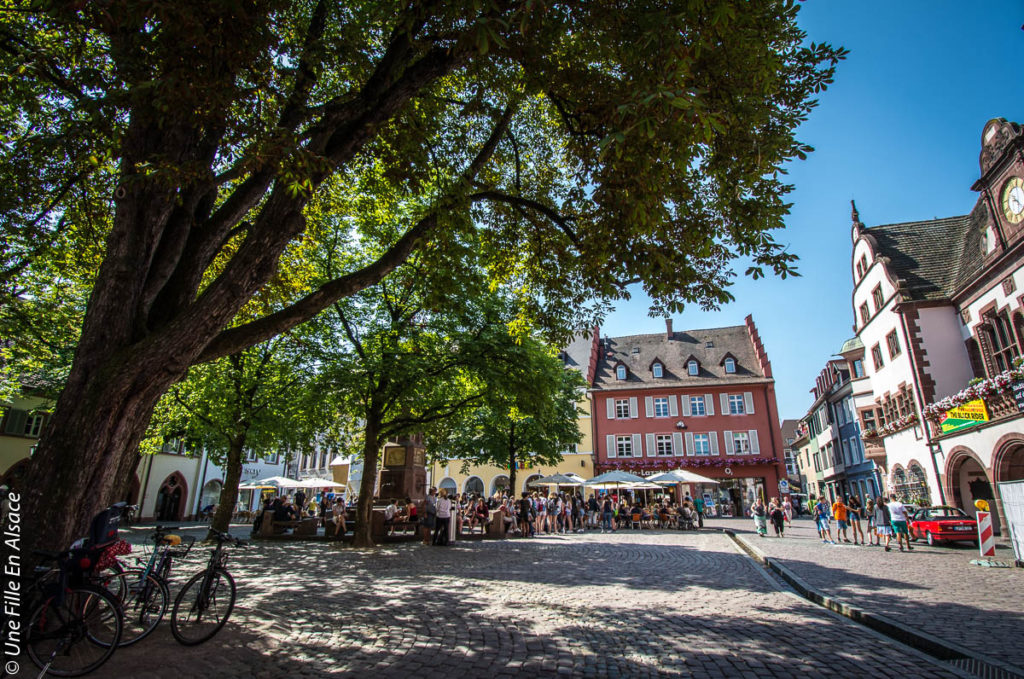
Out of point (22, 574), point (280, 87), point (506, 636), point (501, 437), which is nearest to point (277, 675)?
point (506, 636)

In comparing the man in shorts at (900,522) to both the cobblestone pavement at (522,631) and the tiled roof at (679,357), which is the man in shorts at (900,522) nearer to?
the cobblestone pavement at (522,631)

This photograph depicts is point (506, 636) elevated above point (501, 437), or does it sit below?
below

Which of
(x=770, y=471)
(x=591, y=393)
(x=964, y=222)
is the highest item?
(x=964, y=222)

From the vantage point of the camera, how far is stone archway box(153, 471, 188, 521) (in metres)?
34.5

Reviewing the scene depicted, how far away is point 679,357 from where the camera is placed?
46.8 metres

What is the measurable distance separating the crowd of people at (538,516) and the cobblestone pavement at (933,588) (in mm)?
9887

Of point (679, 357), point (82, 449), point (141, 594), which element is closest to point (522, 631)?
point (141, 594)

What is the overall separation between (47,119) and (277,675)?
922 cm

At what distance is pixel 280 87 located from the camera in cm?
739

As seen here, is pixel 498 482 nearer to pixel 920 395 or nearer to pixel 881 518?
pixel 920 395

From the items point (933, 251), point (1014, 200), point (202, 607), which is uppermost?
point (933, 251)

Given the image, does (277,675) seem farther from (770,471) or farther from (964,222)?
(770,471)

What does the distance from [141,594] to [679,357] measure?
45.3 metres

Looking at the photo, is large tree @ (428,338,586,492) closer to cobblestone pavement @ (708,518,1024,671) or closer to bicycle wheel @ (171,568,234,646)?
cobblestone pavement @ (708,518,1024,671)
